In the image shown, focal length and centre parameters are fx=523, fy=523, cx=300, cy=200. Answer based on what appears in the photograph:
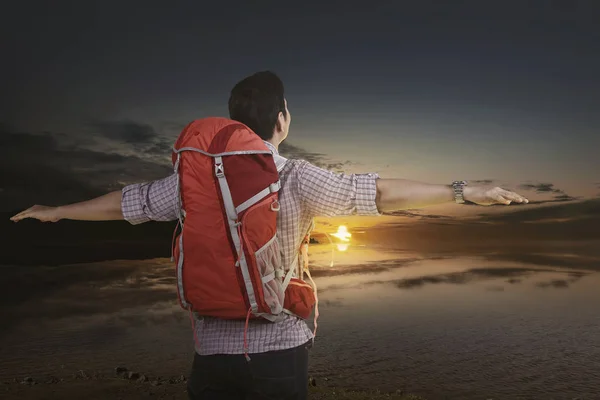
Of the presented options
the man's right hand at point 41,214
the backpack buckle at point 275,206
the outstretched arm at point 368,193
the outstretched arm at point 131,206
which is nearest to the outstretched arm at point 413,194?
the outstretched arm at point 368,193

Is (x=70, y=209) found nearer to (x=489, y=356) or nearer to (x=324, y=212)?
(x=324, y=212)

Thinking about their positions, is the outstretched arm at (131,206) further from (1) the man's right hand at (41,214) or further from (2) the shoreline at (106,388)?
(2) the shoreline at (106,388)

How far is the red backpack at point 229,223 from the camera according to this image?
86.1 inches

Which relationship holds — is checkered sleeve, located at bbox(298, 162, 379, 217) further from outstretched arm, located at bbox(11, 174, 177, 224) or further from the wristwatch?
outstretched arm, located at bbox(11, 174, 177, 224)

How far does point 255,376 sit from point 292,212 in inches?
28.4

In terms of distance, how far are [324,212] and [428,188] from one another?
0.46m

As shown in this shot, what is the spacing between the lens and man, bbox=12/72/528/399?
222 cm

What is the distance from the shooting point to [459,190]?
218 cm

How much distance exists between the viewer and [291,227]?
2.35 meters

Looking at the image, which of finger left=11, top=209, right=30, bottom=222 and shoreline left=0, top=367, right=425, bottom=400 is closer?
finger left=11, top=209, right=30, bottom=222

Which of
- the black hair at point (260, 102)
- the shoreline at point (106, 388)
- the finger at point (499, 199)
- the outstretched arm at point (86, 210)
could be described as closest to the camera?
the finger at point (499, 199)

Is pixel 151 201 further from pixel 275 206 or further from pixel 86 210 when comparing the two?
pixel 275 206

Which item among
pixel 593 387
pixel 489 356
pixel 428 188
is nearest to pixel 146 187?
pixel 428 188

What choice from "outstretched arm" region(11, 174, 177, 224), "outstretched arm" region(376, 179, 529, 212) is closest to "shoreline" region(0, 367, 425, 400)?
"outstretched arm" region(11, 174, 177, 224)
